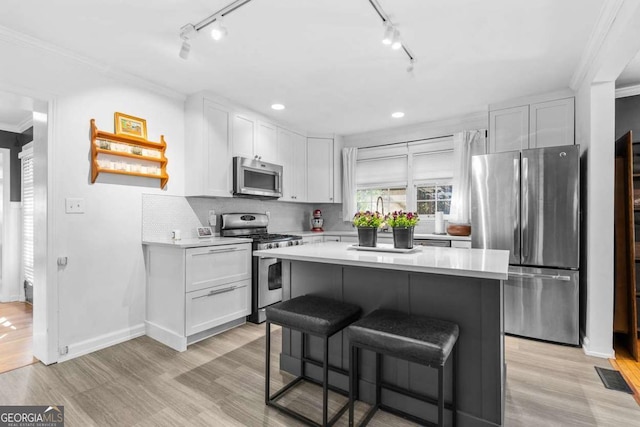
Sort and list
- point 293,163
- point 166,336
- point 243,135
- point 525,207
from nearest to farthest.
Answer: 1. point 166,336
2. point 525,207
3. point 243,135
4. point 293,163

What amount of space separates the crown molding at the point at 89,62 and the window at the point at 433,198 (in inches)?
131

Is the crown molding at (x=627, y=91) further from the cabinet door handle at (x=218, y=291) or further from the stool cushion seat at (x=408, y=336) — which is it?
the cabinet door handle at (x=218, y=291)

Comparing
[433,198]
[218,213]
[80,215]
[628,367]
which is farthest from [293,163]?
[628,367]

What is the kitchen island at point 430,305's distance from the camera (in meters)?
1.60

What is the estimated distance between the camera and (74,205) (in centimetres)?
264

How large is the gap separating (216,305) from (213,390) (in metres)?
1.03

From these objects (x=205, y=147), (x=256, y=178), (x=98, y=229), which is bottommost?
(x=98, y=229)

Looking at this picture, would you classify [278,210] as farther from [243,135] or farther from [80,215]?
[80,215]

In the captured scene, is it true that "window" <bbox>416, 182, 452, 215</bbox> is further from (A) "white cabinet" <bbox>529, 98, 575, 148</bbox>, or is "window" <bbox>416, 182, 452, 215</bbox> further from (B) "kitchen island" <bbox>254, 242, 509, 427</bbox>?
(B) "kitchen island" <bbox>254, 242, 509, 427</bbox>

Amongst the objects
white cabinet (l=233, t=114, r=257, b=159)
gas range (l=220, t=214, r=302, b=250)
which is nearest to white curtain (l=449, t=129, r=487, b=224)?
gas range (l=220, t=214, r=302, b=250)

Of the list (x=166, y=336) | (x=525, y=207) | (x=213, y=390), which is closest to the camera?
(x=213, y=390)

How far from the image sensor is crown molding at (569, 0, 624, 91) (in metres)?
1.98

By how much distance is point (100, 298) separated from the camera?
2.80 meters

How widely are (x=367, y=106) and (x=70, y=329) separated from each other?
364 cm
